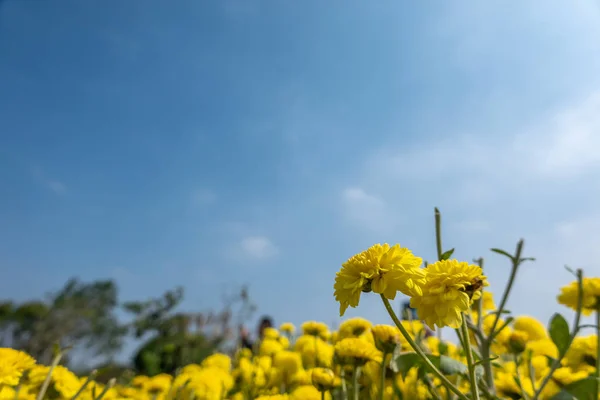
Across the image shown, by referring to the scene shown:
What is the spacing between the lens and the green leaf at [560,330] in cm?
83

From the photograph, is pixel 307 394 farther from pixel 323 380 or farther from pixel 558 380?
pixel 558 380

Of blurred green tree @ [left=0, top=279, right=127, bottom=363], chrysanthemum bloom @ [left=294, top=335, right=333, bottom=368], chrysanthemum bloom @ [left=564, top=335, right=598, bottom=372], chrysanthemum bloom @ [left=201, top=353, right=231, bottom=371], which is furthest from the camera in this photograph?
blurred green tree @ [left=0, top=279, right=127, bottom=363]

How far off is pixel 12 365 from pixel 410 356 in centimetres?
88

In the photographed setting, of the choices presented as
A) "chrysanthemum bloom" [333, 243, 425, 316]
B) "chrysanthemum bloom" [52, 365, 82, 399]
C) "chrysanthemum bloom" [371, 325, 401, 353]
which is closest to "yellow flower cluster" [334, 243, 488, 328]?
"chrysanthemum bloom" [333, 243, 425, 316]

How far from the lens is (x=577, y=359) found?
135 cm

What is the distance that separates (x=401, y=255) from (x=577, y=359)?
1147mm

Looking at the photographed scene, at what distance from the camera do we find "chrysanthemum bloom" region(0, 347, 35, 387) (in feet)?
2.79

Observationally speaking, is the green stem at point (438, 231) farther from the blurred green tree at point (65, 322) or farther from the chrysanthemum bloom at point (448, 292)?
the blurred green tree at point (65, 322)

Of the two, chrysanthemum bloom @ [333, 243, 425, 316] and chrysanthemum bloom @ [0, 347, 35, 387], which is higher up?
chrysanthemum bloom @ [333, 243, 425, 316]

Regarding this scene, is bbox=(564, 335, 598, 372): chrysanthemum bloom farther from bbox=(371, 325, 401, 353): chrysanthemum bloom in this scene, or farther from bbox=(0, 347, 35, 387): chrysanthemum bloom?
bbox=(0, 347, 35, 387): chrysanthemum bloom

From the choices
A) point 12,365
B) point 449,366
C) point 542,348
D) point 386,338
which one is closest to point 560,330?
point 449,366

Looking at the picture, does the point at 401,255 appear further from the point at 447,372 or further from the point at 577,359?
the point at 577,359

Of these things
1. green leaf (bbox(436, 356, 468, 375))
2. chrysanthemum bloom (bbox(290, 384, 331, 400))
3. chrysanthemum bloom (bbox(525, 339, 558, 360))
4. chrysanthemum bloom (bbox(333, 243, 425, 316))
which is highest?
chrysanthemum bloom (bbox(333, 243, 425, 316))

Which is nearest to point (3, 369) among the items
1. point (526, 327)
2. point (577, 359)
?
point (577, 359)
